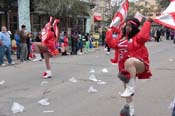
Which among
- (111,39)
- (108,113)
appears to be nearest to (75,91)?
(108,113)

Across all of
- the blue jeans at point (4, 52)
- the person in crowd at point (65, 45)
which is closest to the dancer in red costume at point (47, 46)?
the blue jeans at point (4, 52)

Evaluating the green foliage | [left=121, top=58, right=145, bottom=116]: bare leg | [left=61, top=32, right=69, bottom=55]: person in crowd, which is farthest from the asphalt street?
the green foliage

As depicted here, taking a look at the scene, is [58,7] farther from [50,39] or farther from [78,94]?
[78,94]

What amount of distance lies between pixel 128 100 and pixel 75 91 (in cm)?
295

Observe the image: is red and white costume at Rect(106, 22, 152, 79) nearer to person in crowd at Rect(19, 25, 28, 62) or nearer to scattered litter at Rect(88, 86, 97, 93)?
scattered litter at Rect(88, 86, 97, 93)

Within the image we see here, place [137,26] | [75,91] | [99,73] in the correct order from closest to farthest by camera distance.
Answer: [137,26]
[75,91]
[99,73]

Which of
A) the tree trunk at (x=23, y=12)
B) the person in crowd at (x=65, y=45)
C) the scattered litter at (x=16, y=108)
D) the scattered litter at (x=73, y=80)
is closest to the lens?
the scattered litter at (x=16, y=108)

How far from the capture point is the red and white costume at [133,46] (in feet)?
19.0

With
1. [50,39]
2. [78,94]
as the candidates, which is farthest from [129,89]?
[50,39]

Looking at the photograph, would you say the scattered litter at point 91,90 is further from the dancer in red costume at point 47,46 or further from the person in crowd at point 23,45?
the person in crowd at point 23,45

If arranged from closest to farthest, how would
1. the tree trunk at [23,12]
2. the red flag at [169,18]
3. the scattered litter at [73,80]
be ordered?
1. the red flag at [169,18]
2. the scattered litter at [73,80]
3. the tree trunk at [23,12]

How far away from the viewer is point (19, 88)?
948cm

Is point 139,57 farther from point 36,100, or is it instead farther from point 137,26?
point 36,100

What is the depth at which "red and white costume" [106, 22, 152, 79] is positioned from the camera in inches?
228
